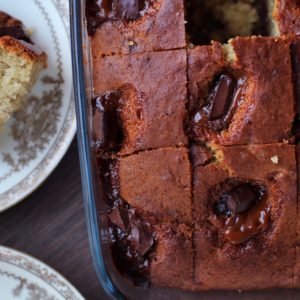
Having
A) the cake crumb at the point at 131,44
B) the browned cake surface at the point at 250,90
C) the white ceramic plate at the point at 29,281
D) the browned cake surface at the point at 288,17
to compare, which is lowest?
the white ceramic plate at the point at 29,281

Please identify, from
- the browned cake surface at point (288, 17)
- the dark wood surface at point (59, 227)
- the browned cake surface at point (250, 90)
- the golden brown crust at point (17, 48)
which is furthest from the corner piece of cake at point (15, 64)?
the browned cake surface at point (288, 17)

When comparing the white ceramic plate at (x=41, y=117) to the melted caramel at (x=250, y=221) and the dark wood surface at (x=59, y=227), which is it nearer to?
the dark wood surface at (x=59, y=227)

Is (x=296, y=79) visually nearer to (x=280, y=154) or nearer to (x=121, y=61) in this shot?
(x=280, y=154)

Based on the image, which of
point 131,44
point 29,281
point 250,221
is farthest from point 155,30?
point 29,281

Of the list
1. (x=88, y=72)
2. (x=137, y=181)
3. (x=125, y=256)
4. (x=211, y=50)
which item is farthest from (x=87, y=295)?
(x=211, y=50)

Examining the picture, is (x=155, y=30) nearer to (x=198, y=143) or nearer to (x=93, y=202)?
(x=198, y=143)

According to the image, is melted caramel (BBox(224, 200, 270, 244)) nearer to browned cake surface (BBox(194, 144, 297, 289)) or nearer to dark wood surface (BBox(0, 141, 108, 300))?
browned cake surface (BBox(194, 144, 297, 289))

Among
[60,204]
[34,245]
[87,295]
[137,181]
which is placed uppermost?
[137,181]
